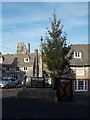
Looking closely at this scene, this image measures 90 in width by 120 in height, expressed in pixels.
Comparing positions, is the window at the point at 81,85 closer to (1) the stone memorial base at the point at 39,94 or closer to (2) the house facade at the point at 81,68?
(2) the house facade at the point at 81,68

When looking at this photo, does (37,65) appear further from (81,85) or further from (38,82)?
(38,82)

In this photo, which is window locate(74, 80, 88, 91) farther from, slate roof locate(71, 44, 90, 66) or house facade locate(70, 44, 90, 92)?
Result: slate roof locate(71, 44, 90, 66)

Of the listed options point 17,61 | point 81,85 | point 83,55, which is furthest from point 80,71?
point 17,61

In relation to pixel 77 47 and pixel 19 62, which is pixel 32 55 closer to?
pixel 19 62

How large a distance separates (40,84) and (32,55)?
30.8 meters

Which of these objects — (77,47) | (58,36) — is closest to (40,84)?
(58,36)

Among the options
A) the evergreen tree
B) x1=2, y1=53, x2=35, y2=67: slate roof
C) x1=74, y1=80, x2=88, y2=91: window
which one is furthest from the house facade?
x1=2, y1=53, x2=35, y2=67: slate roof

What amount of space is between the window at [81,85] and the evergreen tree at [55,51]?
9235 mm

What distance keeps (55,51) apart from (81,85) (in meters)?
11.5

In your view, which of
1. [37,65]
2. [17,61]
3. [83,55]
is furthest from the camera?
[17,61]

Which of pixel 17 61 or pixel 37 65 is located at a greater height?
pixel 17 61

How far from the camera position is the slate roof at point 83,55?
1211 inches

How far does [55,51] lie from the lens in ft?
63.7

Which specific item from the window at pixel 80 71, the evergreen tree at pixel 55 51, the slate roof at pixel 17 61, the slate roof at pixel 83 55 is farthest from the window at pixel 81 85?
the slate roof at pixel 17 61
